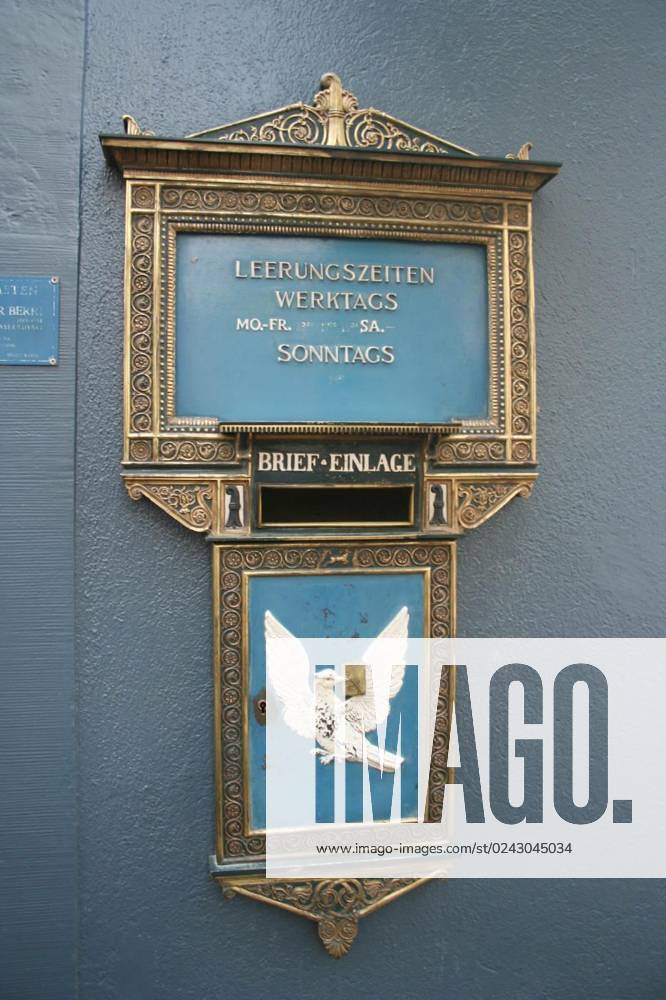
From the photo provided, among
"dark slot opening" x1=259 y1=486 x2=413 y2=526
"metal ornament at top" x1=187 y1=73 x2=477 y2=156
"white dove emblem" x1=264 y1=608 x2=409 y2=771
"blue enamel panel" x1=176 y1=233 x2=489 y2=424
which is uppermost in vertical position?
"metal ornament at top" x1=187 y1=73 x2=477 y2=156

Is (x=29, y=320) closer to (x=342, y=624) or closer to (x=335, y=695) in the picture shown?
(x=342, y=624)

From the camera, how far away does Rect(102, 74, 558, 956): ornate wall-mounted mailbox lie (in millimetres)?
1651

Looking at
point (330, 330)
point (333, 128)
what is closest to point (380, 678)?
point (330, 330)

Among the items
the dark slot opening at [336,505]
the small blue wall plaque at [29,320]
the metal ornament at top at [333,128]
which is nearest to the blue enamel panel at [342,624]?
the dark slot opening at [336,505]

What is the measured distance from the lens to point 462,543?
1829 mm

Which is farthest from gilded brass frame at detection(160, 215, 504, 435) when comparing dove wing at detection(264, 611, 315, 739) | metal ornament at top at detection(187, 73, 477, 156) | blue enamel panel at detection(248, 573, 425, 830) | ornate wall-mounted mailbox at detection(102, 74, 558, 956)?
dove wing at detection(264, 611, 315, 739)

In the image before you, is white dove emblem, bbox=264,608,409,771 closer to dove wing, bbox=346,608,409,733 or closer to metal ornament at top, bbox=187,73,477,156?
dove wing, bbox=346,608,409,733

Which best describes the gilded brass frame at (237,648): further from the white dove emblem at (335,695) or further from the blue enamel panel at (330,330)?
the blue enamel panel at (330,330)

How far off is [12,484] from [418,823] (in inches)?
52.9

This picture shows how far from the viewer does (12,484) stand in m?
1.68

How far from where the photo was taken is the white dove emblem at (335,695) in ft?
5.51

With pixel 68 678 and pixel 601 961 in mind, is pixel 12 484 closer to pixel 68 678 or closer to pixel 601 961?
pixel 68 678

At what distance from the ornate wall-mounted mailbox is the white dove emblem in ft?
0.14

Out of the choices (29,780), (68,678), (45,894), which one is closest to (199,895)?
(45,894)
